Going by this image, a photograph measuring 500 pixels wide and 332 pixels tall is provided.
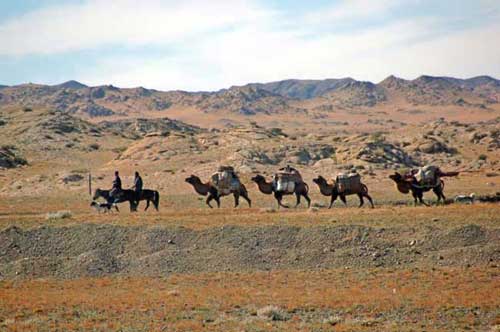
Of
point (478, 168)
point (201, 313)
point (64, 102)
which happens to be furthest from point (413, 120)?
point (201, 313)

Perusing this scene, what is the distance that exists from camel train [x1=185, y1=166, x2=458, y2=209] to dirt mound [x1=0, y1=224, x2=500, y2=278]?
6142mm

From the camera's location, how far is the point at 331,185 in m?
32.1

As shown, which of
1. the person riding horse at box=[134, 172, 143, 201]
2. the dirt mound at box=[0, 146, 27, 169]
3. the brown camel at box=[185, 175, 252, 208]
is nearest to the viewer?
the person riding horse at box=[134, 172, 143, 201]

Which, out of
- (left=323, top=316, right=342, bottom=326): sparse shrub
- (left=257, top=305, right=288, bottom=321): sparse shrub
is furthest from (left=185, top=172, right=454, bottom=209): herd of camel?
(left=323, top=316, right=342, bottom=326): sparse shrub

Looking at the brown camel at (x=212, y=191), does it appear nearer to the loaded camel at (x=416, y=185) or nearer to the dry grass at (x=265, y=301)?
the loaded camel at (x=416, y=185)

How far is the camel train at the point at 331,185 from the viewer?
30.6 m

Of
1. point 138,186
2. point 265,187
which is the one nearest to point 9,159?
point 138,186

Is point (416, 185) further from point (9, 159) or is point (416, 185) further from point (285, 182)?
point (9, 159)

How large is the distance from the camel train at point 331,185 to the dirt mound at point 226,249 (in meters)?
6.14

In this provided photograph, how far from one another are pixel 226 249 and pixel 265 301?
6.54m

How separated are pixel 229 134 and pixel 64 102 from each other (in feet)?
401

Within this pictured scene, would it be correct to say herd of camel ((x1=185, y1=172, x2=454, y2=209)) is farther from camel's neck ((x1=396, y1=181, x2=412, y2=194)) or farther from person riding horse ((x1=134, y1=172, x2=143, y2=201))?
person riding horse ((x1=134, y1=172, x2=143, y2=201))

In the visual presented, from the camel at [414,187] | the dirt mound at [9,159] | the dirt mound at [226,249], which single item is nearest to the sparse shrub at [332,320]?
the dirt mound at [226,249]

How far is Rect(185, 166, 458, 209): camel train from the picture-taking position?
3064 centimetres
